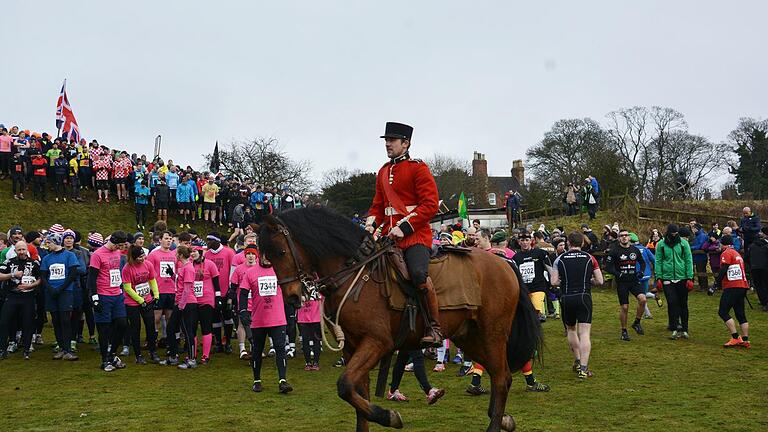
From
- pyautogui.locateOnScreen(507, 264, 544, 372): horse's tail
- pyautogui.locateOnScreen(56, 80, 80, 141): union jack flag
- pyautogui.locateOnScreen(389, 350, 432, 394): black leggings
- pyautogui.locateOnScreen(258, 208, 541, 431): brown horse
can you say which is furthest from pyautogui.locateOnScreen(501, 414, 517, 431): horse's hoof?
pyautogui.locateOnScreen(56, 80, 80, 141): union jack flag

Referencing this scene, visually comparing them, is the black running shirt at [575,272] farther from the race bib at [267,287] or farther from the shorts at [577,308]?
the race bib at [267,287]

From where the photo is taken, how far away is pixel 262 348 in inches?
442

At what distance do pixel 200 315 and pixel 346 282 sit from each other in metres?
6.77

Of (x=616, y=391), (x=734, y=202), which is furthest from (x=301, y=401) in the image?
(x=734, y=202)

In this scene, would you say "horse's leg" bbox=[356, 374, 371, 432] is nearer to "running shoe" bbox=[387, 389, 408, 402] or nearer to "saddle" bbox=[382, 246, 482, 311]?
"saddle" bbox=[382, 246, 482, 311]

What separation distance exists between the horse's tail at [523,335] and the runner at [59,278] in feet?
28.7

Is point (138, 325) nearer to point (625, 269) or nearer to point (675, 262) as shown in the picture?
point (625, 269)

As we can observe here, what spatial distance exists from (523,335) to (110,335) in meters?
7.97

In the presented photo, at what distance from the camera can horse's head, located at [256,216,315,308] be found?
23.4 ft

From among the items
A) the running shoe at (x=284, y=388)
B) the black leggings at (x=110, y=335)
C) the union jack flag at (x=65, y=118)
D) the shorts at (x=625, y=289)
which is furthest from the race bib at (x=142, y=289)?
the union jack flag at (x=65, y=118)

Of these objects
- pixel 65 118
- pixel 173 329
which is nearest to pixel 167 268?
pixel 173 329

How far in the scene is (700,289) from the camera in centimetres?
2470

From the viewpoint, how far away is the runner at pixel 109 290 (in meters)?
12.7

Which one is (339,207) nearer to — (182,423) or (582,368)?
(182,423)
